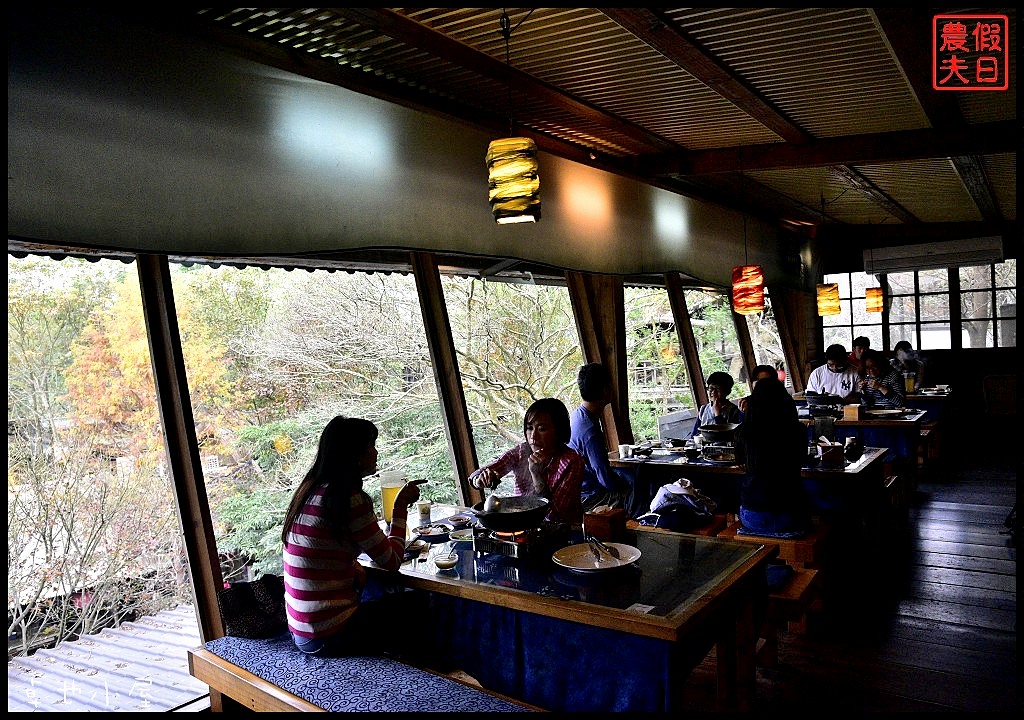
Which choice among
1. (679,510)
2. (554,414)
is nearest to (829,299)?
(679,510)

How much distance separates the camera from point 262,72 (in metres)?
3.27

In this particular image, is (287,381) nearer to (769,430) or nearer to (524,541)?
(524,541)

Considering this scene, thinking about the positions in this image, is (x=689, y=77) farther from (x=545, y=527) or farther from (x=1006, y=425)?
(x=1006, y=425)

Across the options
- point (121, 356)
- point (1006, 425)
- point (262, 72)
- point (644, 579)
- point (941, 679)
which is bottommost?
point (1006, 425)

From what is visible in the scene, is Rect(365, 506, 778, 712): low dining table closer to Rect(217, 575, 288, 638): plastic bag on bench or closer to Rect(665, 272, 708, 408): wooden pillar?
Rect(217, 575, 288, 638): plastic bag on bench

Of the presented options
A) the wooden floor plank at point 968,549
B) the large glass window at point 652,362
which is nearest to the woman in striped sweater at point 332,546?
the large glass window at point 652,362

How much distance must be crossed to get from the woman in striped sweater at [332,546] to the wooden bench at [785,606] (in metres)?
1.56

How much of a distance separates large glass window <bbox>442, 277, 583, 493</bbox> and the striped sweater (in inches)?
73.5

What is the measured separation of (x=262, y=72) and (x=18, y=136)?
1124 mm

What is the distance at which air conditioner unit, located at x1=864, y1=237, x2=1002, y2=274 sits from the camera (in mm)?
9562

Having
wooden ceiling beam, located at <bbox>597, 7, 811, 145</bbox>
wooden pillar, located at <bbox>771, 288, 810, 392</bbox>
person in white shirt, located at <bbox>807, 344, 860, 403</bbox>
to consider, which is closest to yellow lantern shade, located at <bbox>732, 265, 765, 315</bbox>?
wooden ceiling beam, located at <bbox>597, 7, 811, 145</bbox>

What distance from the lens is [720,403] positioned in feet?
18.0

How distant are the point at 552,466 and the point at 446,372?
1.16 m

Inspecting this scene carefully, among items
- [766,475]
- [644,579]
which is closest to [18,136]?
[644,579]
